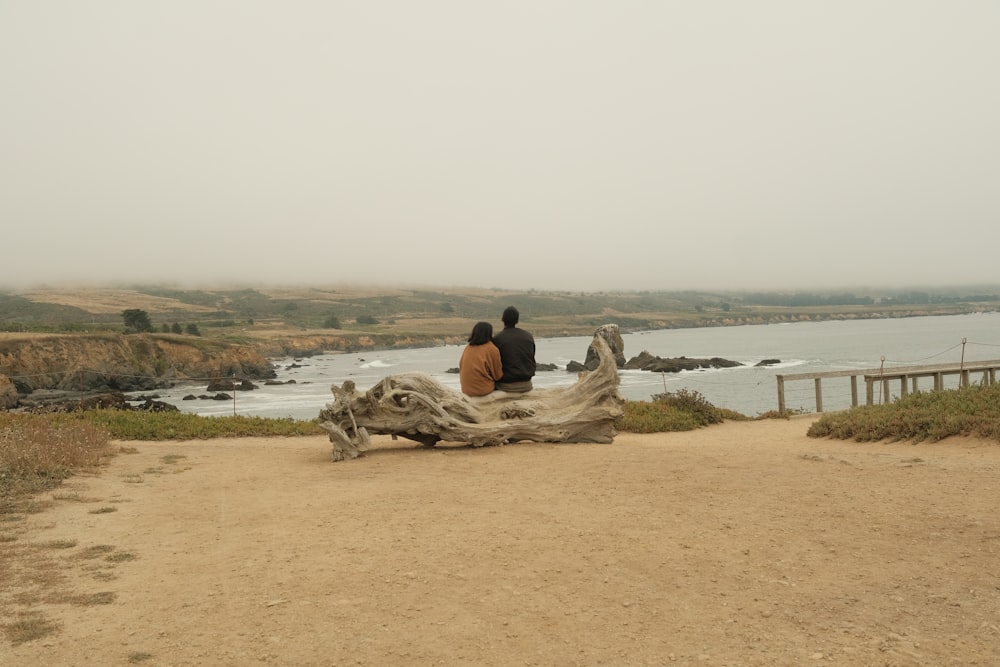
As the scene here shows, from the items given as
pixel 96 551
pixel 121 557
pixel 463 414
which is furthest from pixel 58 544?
pixel 463 414

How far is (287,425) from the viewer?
65.3 feet

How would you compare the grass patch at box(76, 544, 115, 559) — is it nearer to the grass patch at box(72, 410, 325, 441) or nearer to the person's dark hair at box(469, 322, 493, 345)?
the person's dark hair at box(469, 322, 493, 345)

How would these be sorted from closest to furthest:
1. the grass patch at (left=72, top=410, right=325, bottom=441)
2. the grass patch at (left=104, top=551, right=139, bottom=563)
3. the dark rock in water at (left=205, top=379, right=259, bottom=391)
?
the grass patch at (left=104, top=551, right=139, bottom=563) < the grass patch at (left=72, top=410, right=325, bottom=441) < the dark rock in water at (left=205, top=379, right=259, bottom=391)

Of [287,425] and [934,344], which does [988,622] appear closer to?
[287,425]

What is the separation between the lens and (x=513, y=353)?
1512cm

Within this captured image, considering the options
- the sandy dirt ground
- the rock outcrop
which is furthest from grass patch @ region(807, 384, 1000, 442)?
the rock outcrop

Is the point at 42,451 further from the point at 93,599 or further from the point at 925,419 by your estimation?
the point at 925,419

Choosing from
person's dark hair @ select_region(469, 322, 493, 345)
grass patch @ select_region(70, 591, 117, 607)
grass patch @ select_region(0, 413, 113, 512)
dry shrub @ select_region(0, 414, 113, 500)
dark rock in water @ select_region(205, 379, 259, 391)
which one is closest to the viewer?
grass patch @ select_region(70, 591, 117, 607)

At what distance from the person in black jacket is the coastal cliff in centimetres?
2937

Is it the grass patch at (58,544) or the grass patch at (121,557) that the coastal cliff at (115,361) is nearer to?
the grass patch at (58,544)

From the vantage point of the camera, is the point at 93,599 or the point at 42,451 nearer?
the point at 93,599

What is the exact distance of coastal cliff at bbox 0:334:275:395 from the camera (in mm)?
43156

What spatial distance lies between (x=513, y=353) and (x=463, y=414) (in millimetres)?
1657

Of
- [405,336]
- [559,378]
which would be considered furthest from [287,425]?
[405,336]
